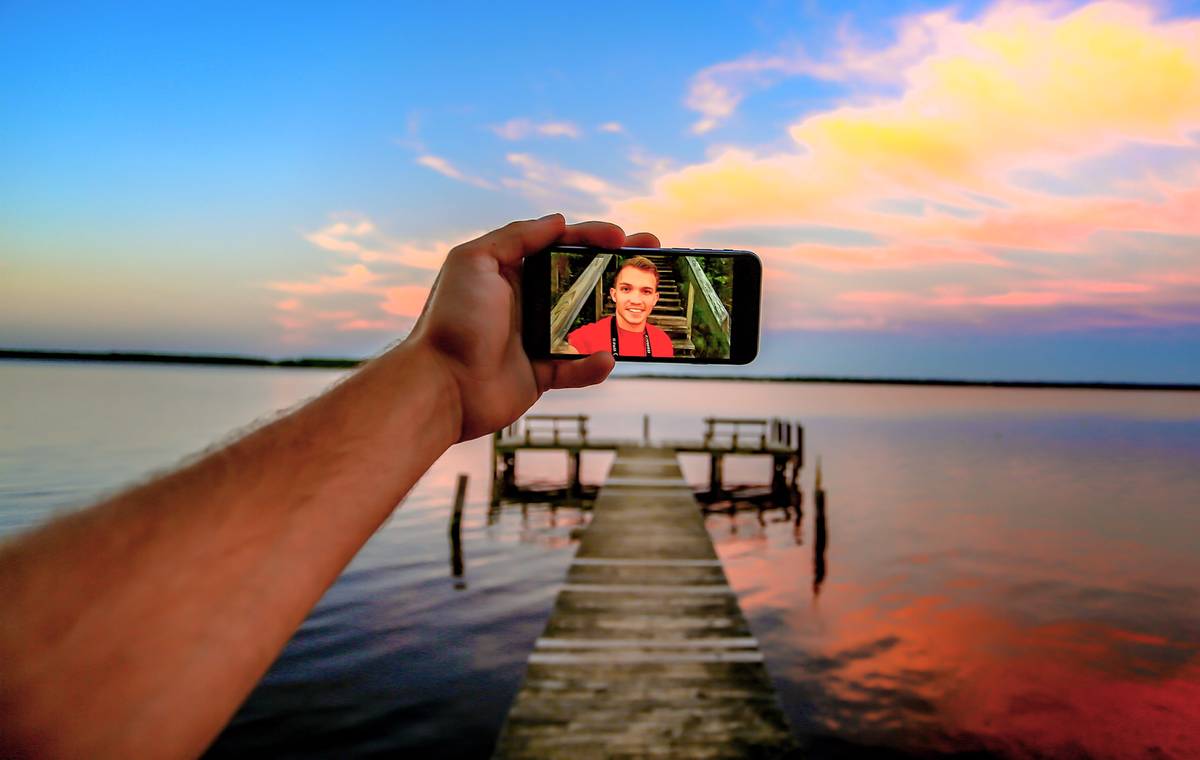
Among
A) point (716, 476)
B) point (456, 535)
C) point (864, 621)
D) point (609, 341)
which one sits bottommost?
point (864, 621)

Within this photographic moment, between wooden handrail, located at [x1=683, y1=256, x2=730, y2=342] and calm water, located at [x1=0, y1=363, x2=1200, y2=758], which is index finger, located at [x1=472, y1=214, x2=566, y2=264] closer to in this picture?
wooden handrail, located at [x1=683, y1=256, x2=730, y2=342]

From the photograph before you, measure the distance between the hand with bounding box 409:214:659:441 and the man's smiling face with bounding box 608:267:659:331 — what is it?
0.44ft

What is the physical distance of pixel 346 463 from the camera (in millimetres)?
1482

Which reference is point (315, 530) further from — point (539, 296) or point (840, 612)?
point (840, 612)

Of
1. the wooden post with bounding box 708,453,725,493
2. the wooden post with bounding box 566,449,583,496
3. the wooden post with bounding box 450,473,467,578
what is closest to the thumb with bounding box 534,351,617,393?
the wooden post with bounding box 450,473,467,578

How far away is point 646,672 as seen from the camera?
7.55 metres

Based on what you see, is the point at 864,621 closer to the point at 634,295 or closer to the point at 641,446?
the point at 641,446

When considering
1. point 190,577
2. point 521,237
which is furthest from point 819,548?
point 190,577

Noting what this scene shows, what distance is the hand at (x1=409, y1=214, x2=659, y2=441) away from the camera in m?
2.28

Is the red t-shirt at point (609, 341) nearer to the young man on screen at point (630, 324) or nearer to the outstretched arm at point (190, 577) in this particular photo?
the young man on screen at point (630, 324)

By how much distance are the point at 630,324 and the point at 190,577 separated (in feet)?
6.60

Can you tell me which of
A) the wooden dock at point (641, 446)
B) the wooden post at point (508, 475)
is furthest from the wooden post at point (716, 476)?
the wooden post at point (508, 475)

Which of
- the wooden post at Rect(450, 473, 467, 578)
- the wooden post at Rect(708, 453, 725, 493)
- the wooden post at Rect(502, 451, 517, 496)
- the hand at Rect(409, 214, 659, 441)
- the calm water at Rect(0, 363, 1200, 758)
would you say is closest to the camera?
the hand at Rect(409, 214, 659, 441)

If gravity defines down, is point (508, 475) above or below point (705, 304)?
below
